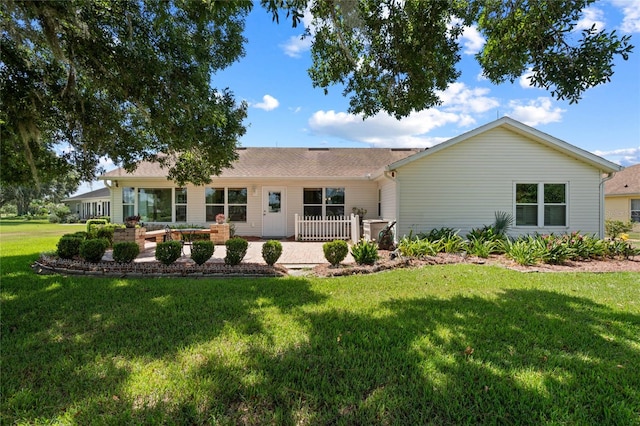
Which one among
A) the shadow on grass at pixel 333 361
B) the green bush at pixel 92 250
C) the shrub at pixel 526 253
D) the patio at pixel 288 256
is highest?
the green bush at pixel 92 250

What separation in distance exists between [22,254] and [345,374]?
39.1 ft

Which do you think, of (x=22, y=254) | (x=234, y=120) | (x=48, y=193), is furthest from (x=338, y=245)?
(x=48, y=193)

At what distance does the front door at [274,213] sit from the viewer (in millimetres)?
14648

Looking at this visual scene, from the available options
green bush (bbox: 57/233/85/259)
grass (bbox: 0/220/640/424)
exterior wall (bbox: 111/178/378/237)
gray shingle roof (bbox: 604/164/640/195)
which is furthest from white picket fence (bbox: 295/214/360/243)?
gray shingle roof (bbox: 604/164/640/195)

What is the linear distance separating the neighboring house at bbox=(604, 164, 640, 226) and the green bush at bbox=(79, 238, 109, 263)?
25697 millimetres

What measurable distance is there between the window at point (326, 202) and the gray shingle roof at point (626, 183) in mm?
15986

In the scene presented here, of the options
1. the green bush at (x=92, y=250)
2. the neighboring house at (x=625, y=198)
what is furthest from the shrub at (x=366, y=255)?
the neighboring house at (x=625, y=198)

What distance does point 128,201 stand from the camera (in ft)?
48.6

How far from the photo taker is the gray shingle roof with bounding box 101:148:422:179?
14.4 m

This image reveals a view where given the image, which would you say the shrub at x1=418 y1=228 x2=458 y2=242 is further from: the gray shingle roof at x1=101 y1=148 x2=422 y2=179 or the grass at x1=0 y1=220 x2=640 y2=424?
the grass at x1=0 y1=220 x2=640 y2=424

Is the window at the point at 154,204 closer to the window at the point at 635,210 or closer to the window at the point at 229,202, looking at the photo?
the window at the point at 229,202

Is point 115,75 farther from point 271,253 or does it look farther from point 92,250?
point 271,253

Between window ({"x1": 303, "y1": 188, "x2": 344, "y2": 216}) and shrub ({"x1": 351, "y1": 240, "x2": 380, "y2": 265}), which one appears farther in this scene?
window ({"x1": 303, "y1": 188, "x2": 344, "y2": 216})

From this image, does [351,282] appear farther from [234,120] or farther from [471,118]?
[471,118]
